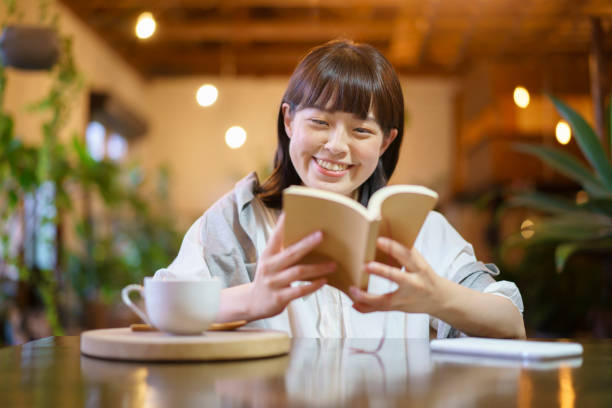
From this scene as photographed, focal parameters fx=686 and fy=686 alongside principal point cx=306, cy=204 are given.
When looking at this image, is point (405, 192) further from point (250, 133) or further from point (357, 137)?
point (250, 133)

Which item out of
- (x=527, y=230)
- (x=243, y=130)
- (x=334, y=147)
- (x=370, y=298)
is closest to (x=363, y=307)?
(x=370, y=298)

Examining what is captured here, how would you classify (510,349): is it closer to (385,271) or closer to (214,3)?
(385,271)

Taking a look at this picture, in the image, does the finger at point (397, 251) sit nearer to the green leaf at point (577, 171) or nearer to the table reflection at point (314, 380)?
the table reflection at point (314, 380)

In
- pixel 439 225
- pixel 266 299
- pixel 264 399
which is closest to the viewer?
pixel 264 399

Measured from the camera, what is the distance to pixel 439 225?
4.70 feet

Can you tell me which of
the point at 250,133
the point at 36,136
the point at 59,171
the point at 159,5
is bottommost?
the point at 59,171

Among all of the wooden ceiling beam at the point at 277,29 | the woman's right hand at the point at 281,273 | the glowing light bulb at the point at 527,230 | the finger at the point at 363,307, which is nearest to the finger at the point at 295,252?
the woman's right hand at the point at 281,273

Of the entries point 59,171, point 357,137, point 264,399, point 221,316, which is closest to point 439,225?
point 357,137

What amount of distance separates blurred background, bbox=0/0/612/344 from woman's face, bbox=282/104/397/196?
0.87 meters

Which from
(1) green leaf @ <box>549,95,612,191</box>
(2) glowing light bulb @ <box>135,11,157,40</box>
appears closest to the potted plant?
(1) green leaf @ <box>549,95,612,191</box>

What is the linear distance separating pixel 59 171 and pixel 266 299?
281 centimetres

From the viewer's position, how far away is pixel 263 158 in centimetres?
821

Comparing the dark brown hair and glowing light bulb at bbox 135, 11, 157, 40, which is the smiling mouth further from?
glowing light bulb at bbox 135, 11, 157, 40

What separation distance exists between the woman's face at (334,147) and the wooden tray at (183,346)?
0.47 meters
